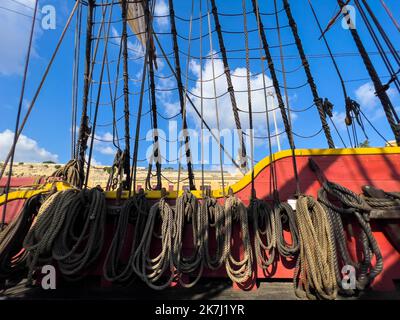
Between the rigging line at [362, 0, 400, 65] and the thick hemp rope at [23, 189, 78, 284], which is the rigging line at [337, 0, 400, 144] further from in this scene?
the thick hemp rope at [23, 189, 78, 284]

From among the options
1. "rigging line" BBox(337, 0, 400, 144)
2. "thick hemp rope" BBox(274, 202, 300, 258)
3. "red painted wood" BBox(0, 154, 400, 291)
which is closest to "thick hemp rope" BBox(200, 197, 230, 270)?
"red painted wood" BBox(0, 154, 400, 291)

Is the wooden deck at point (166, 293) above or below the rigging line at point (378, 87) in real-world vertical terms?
below

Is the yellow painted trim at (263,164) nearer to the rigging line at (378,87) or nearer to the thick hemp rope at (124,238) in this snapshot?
the thick hemp rope at (124,238)

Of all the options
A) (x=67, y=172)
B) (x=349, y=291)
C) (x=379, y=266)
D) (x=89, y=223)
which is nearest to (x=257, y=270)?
(x=349, y=291)

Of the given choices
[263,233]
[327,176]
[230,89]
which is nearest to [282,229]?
[263,233]

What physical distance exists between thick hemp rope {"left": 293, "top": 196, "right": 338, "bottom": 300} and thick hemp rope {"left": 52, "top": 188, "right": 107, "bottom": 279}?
1.60 meters

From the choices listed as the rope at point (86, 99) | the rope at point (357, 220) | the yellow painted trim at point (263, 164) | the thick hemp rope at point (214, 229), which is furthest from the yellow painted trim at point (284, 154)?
the rope at point (86, 99)

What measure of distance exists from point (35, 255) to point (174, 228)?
3.38 ft

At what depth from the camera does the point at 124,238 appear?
209 centimetres

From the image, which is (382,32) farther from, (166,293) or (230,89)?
(166,293)

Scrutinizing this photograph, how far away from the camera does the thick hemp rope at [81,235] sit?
1889 millimetres

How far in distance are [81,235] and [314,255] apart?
1.82m

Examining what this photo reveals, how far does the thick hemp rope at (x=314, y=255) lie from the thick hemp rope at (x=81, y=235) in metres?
1.60

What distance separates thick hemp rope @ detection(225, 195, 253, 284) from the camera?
199 cm
